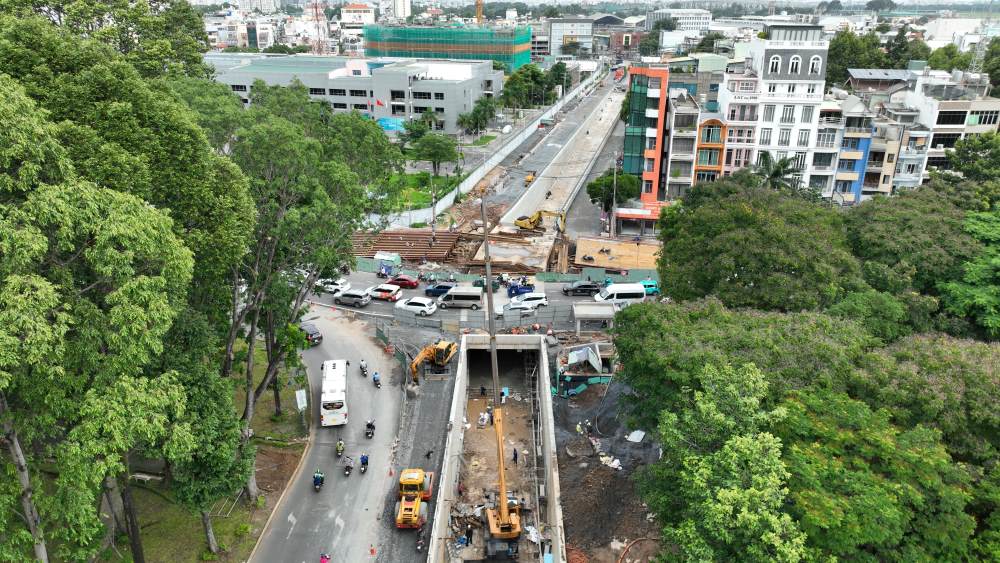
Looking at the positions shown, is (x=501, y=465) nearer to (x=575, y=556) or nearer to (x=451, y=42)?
(x=575, y=556)

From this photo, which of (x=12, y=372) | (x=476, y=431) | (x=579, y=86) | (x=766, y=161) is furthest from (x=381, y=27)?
(x=12, y=372)

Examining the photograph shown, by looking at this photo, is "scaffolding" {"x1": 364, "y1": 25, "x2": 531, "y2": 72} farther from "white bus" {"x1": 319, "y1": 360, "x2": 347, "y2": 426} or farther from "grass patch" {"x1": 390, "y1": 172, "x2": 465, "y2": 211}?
"white bus" {"x1": 319, "y1": 360, "x2": 347, "y2": 426}

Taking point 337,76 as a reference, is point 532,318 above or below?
below

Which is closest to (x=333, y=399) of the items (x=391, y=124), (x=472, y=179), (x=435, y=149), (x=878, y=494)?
(x=878, y=494)

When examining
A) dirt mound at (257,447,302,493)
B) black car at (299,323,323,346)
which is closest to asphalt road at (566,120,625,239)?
black car at (299,323,323,346)

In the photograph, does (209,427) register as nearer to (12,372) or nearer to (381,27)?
(12,372)

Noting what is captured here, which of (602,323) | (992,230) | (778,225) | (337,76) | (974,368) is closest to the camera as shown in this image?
(974,368)
